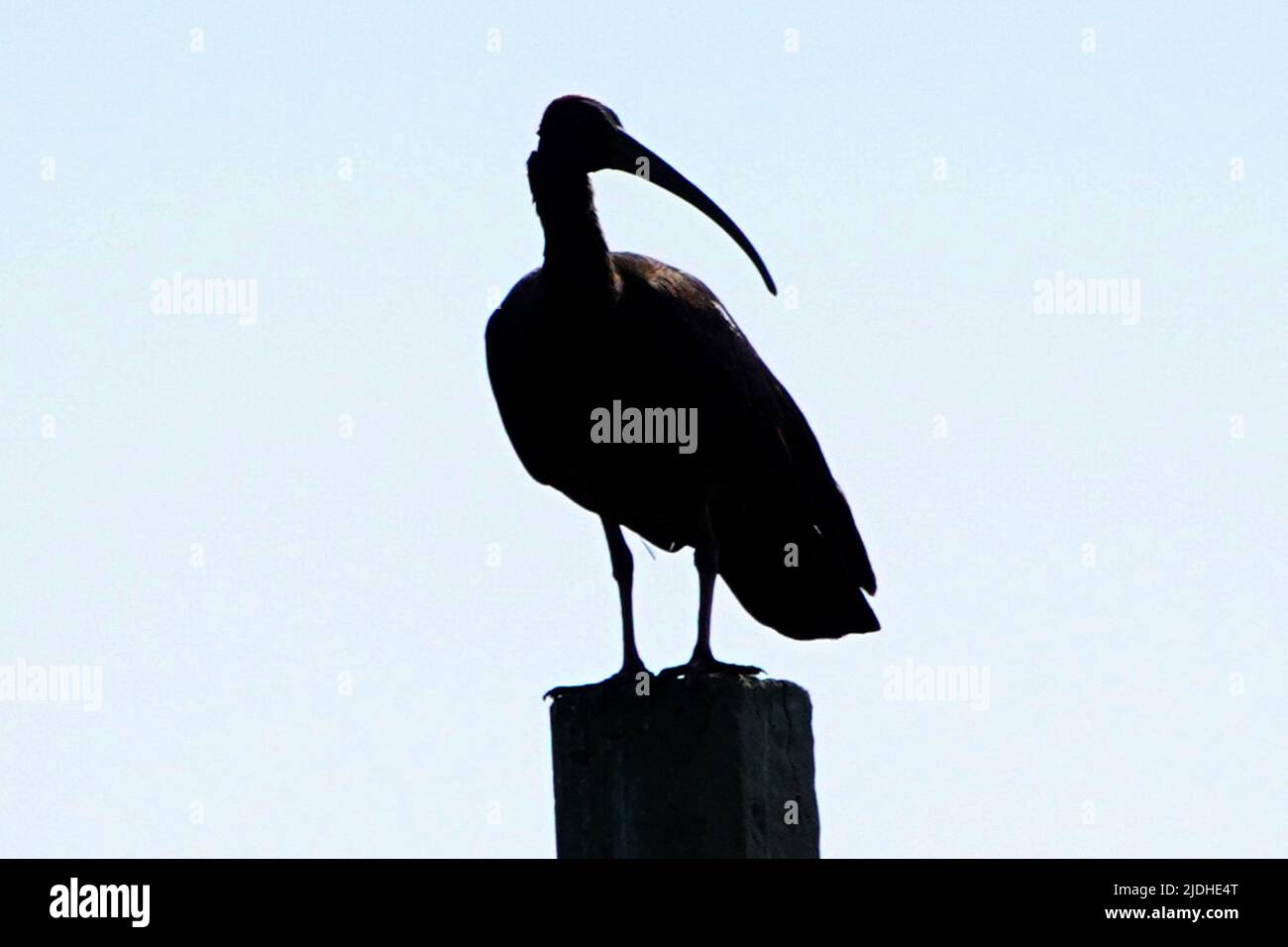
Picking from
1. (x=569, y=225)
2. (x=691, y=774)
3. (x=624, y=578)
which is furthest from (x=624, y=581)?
(x=691, y=774)

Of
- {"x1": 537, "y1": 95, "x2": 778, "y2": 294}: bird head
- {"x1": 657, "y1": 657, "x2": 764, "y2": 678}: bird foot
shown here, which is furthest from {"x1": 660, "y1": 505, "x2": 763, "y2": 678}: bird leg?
{"x1": 537, "y1": 95, "x2": 778, "y2": 294}: bird head

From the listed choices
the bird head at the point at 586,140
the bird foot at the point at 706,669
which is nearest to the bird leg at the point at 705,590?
the bird foot at the point at 706,669

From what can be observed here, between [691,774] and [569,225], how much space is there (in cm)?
271

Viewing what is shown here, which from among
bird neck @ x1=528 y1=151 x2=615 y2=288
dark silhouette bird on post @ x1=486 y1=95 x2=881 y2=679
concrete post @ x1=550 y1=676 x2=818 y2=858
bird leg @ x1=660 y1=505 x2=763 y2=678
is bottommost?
concrete post @ x1=550 y1=676 x2=818 y2=858

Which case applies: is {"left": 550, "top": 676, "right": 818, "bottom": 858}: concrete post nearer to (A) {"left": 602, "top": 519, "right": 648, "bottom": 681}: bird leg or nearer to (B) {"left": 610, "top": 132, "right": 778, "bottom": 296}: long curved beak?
(A) {"left": 602, "top": 519, "right": 648, "bottom": 681}: bird leg

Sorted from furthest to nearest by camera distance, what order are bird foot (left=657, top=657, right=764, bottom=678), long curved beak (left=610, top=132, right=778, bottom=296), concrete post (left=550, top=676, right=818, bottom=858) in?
long curved beak (left=610, top=132, right=778, bottom=296) → bird foot (left=657, top=657, right=764, bottom=678) → concrete post (left=550, top=676, right=818, bottom=858)

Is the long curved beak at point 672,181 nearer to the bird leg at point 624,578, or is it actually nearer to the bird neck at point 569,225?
the bird neck at point 569,225

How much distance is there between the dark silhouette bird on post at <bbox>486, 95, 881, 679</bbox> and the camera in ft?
26.9

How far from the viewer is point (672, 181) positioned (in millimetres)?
8797

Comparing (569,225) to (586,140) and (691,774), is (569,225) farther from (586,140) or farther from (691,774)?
(691,774)
